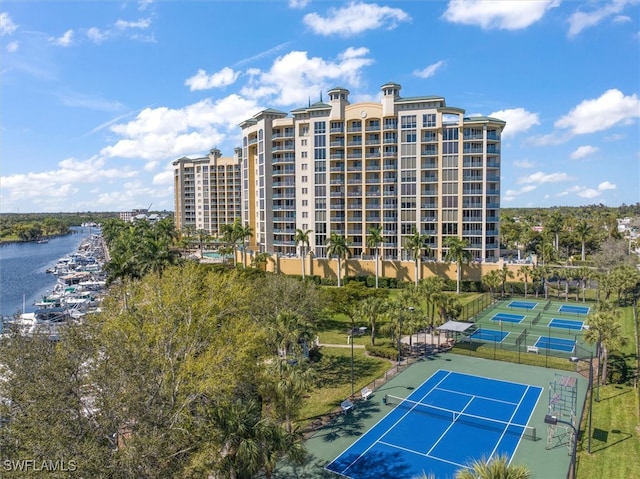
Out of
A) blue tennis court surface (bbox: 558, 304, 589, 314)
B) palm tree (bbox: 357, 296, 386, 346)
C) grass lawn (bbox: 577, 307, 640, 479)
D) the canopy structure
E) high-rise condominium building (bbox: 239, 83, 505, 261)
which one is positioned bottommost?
grass lawn (bbox: 577, 307, 640, 479)

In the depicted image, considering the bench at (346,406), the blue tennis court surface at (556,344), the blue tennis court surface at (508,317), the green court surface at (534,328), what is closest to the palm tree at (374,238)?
the green court surface at (534,328)

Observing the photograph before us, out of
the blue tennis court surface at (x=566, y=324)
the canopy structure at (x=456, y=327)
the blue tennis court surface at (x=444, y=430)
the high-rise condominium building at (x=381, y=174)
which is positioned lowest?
the blue tennis court surface at (x=444, y=430)

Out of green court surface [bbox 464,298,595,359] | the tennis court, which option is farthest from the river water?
the tennis court

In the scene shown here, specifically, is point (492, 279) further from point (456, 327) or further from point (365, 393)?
point (365, 393)

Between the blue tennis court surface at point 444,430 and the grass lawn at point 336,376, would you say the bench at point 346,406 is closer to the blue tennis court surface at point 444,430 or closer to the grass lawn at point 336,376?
the grass lawn at point 336,376

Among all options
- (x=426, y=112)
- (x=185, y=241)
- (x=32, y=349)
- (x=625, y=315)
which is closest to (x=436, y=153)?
(x=426, y=112)

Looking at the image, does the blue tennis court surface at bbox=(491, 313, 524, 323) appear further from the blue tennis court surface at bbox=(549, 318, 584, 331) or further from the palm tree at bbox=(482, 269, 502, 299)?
the palm tree at bbox=(482, 269, 502, 299)

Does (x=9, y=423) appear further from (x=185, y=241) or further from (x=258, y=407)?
(x=185, y=241)
